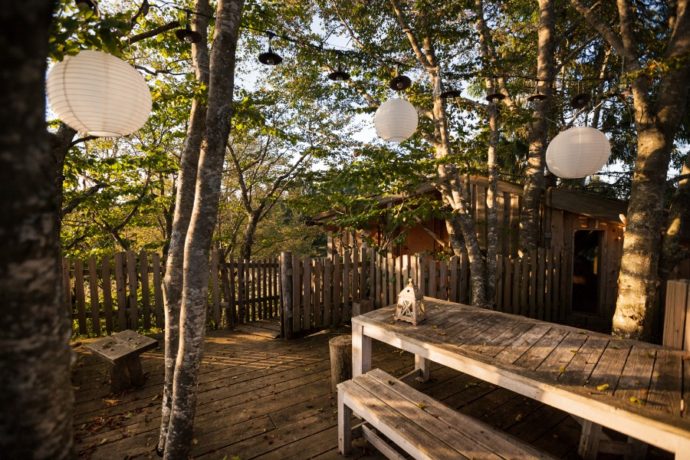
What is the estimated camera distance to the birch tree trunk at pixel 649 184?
4523mm

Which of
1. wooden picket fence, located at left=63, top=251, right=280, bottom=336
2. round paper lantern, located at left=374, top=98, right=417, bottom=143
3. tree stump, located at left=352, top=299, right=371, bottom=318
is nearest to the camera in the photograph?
round paper lantern, located at left=374, top=98, right=417, bottom=143

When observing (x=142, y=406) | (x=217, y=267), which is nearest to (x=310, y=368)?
(x=142, y=406)

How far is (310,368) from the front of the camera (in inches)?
195

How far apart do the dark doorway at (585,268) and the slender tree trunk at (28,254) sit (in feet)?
41.7

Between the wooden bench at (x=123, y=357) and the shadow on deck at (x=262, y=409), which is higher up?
the wooden bench at (x=123, y=357)

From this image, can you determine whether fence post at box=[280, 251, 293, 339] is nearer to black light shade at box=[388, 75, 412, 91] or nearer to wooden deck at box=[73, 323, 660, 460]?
wooden deck at box=[73, 323, 660, 460]

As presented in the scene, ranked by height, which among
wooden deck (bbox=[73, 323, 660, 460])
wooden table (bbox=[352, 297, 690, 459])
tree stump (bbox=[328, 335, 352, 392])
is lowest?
wooden deck (bbox=[73, 323, 660, 460])

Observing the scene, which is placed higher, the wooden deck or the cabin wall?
the cabin wall

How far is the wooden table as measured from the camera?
182cm

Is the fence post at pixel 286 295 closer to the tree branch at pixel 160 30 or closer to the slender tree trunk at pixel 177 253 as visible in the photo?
the slender tree trunk at pixel 177 253

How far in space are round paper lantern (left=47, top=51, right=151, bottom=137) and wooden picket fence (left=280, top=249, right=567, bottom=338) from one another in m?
4.11

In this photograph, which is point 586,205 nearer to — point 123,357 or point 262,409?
point 262,409

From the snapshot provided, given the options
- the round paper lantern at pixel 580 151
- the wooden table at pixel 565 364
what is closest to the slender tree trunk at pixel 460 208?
the round paper lantern at pixel 580 151

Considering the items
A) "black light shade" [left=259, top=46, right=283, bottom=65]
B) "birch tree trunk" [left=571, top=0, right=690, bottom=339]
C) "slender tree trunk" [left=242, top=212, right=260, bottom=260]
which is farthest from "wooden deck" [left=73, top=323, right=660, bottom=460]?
"slender tree trunk" [left=242, top=212, right=260, bottom=260]
